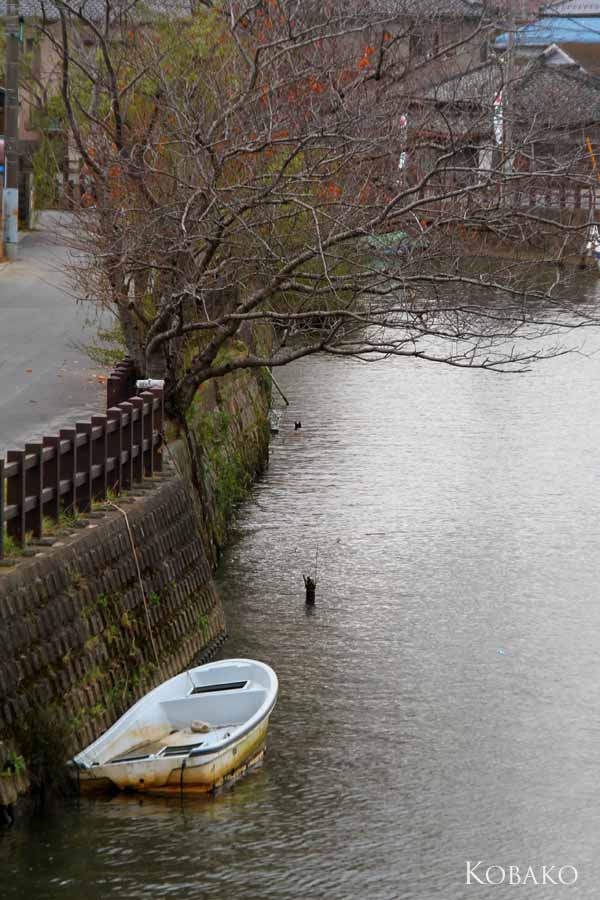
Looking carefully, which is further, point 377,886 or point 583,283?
point 583,283

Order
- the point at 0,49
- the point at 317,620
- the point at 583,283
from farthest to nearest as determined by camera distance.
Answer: the point at 583,283 → the point at 0,49 → the point at 317,620

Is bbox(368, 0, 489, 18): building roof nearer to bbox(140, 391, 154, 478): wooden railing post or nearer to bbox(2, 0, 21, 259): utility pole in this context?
bbox(140, 391, 154, 478): wooden railing post

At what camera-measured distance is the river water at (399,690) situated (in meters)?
10.5

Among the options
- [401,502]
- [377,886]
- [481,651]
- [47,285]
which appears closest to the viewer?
[377,886]

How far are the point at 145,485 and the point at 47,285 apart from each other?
19296 millimetres

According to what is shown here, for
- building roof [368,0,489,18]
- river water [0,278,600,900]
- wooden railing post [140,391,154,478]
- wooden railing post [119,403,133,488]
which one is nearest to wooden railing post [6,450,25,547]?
river water [0,278,600,900]

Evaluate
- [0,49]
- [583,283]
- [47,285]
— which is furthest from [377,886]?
[583,283]

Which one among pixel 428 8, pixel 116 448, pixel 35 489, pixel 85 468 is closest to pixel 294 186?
pixel 428 8

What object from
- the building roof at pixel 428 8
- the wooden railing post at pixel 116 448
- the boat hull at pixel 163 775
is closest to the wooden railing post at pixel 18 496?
the boat hull at pixel 163 775

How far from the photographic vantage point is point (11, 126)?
1321 inches

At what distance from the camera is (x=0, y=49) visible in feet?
132

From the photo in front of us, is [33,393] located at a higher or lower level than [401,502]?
higher

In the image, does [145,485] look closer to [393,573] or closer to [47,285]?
[393,573]

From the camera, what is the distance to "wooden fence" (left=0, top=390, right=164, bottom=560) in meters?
11.0
